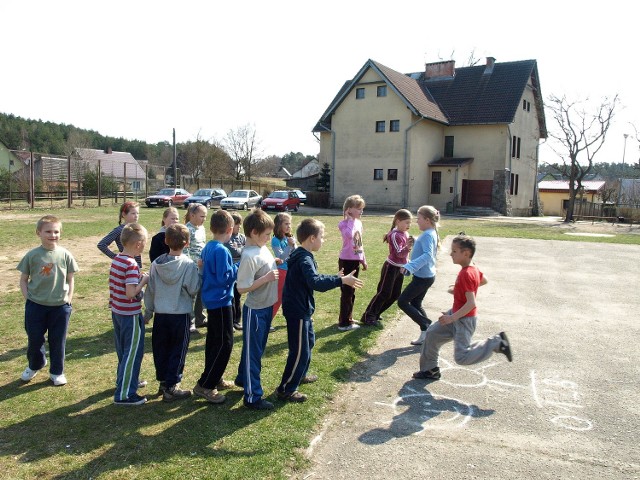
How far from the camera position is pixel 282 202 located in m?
31.6

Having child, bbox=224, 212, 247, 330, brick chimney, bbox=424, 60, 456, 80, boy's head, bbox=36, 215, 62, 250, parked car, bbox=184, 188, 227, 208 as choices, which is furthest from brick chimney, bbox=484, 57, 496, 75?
boy's head, bbox=36, 215, 62, 250

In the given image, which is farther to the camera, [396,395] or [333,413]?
[396,395]

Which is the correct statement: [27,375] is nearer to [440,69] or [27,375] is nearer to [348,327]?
[348,327]

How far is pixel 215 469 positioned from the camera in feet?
10.5

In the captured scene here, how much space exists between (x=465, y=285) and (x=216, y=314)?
7.59 feet

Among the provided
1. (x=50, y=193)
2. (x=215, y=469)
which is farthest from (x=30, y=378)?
(x=50, y=193)

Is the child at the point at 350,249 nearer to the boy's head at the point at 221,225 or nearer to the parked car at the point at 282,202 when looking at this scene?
the boy's head at the point at 221,225

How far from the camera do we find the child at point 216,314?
13.8 ft

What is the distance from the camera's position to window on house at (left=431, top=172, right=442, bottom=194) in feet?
122

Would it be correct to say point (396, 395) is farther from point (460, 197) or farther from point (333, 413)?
point (460, 197)

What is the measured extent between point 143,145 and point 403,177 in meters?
85.5

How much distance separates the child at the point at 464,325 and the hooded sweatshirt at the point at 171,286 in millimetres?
2383

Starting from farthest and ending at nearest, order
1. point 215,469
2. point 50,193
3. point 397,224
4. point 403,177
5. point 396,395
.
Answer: point 403,177 < point 50,193 < point 397,224 < point 396,395 < point 215,469

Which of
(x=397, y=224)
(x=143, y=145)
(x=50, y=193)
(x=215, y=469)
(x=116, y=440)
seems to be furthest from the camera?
(x=143, y=145)
